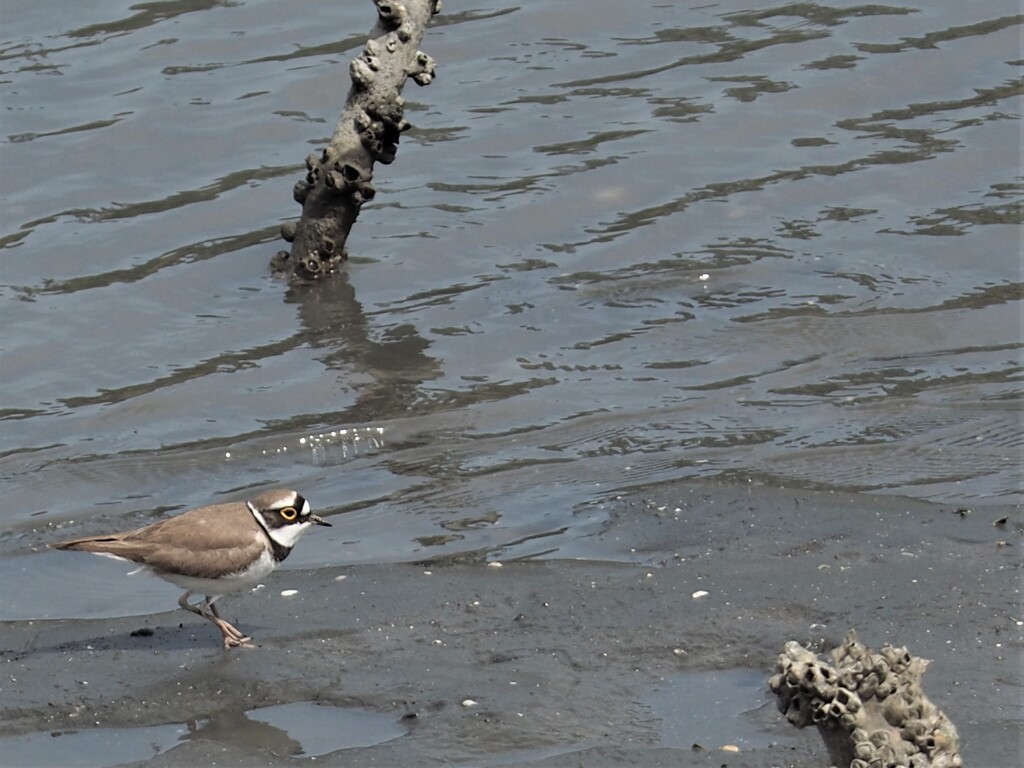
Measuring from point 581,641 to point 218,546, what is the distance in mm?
1605

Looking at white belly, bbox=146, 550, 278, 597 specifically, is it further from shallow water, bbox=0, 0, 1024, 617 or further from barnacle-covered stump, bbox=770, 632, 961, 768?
barnacle-covered stump, bbox=770, 632, 961, 768

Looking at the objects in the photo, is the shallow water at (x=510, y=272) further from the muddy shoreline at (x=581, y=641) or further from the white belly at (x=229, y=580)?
the white belly at (x=229, y=580)

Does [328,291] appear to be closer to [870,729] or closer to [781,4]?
[781,4]

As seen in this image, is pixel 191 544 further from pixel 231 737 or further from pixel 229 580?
pixel 231 737

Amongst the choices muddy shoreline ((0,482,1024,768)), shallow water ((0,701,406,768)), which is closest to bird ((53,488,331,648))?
muddy shoreline ((0,482,1024,768))

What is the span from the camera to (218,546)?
6875 millimetres

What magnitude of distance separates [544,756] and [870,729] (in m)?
1.38

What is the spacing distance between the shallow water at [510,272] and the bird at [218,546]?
739 millimetres

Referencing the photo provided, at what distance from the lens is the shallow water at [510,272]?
8.94 meters

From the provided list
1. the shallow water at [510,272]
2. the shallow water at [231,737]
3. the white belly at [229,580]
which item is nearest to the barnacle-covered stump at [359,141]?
the shallow water at [510,272]

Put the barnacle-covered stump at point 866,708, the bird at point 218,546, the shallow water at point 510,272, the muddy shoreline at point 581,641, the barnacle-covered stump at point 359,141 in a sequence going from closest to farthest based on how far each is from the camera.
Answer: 1. the barnacle-covered stump at point 866,708
2. the muddy shoreline at point 581,641
3. the bird at point 218,546
4. the shallow water at point 510,272
5. the barnacle-covered stump at point 359,141

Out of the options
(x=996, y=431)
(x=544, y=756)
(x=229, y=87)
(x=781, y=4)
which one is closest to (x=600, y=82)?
(x=781, y=4)

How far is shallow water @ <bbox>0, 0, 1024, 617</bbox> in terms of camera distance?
29.3ft

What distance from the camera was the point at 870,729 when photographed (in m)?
4.67
